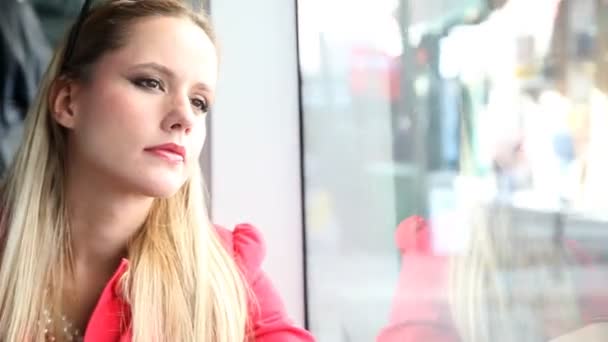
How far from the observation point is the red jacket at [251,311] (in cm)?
77

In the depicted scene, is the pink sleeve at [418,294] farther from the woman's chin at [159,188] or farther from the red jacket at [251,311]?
the woman's chin at [159,188]

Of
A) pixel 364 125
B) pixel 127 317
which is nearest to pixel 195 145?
pixel 127 317

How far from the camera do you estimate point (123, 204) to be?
816mm

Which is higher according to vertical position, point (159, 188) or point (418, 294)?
point (159, 188)

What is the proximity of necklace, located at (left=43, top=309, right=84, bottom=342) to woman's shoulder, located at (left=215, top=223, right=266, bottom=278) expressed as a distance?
0.20 m

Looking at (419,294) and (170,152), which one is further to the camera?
(419,294)

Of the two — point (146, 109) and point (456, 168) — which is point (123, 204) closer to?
point (146, 109)

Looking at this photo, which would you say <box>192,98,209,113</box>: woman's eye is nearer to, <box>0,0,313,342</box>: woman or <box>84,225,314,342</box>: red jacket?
<box>0,0,313,342</box>: woman

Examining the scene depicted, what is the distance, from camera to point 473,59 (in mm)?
883

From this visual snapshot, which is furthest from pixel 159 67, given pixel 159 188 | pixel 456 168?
pixel 456 168

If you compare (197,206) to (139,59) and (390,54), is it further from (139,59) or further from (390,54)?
(390,54)

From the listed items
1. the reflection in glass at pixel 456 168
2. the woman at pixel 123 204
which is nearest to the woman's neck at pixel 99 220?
the woman at pixel 123 204

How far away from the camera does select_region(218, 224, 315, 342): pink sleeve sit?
0.83 m

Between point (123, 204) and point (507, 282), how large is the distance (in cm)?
45
